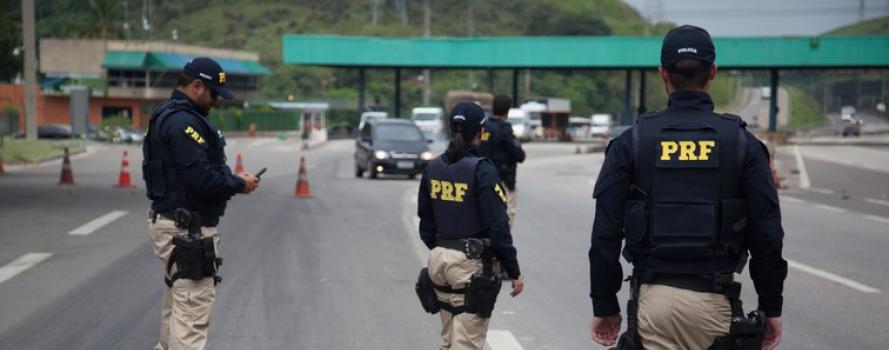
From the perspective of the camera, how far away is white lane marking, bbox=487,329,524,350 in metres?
8.38

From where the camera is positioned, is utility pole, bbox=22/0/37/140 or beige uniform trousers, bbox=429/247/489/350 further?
utility pole, bbox=22/0/37/140

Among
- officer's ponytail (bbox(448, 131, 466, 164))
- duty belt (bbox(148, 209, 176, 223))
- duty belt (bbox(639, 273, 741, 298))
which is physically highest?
officer's ponytail (bbox(448, 131, 466, 164))

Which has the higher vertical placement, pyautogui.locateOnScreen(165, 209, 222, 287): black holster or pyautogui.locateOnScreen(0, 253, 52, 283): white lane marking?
pyautogui.locateOnScreen(165, 209, 222, 287): black holster

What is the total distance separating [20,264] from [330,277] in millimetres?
3674

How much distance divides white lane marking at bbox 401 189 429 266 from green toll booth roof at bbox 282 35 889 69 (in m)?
40.2

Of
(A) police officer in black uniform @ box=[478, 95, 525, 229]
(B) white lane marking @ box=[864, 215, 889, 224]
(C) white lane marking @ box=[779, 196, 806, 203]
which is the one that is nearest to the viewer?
(A) police officer in black uniform @ box=[478, 95, 525, 229]

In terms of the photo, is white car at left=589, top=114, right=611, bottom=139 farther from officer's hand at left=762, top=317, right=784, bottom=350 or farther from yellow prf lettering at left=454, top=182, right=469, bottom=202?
officer's hand at left=762, top=317, right=784, bottom=350

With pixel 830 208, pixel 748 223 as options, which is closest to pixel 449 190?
pixel 748 223

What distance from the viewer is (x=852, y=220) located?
19641 mm

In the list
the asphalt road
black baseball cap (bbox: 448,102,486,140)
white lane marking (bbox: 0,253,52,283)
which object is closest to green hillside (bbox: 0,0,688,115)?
the asphalt road

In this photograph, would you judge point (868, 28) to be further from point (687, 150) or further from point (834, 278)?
point (687, 150)

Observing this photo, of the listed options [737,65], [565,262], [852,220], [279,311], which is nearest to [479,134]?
[279,311]

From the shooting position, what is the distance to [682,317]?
431 cm

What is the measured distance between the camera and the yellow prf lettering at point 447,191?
636 centimetres
